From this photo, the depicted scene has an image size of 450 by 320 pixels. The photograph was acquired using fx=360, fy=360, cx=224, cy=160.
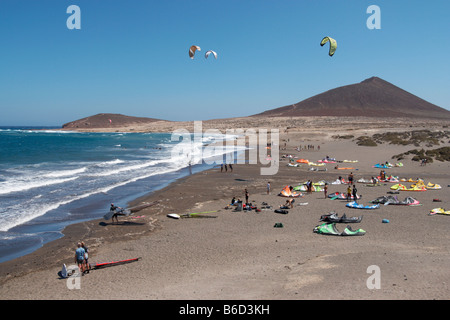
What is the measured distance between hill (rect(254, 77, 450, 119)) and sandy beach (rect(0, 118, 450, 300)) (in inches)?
4620

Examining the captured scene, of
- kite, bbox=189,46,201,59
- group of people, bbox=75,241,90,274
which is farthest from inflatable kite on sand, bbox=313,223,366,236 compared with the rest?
kite, bbox=189,46,201,59

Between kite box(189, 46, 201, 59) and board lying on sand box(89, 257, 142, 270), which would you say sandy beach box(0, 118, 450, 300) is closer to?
board lying on sand box(89, 257, 142, 270)

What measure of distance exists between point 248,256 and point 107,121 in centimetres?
14505

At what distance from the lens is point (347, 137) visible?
5331cm

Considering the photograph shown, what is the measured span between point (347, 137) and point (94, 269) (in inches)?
1961

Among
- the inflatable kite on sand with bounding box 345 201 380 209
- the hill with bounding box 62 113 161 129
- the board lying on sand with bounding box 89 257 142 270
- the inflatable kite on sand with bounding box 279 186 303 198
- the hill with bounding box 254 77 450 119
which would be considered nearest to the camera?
the board lying on sand with bounding box 89 257 142 270

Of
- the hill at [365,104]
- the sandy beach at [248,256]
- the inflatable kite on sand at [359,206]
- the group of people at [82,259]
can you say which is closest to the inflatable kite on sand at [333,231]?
the sandy beach at [248,256]

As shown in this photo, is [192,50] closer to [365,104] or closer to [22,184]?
[22,184]

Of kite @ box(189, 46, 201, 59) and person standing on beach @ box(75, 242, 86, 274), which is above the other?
kite @ box(189, 46, 201, 59)

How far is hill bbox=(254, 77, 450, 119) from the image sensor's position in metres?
131

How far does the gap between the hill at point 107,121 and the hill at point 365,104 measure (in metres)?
53.8

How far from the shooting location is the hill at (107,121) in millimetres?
138125

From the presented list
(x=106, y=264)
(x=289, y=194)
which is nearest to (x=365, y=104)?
(x=289, y=194)

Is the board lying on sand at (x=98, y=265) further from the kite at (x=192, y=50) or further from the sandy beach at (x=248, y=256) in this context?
the kite at (x=192, y=50)
